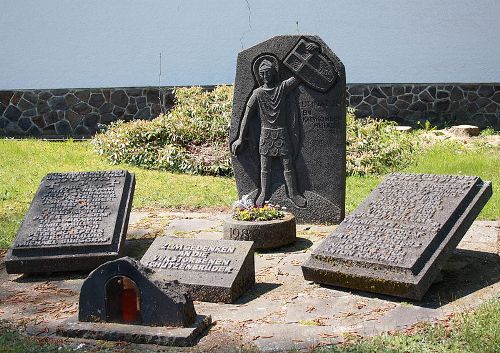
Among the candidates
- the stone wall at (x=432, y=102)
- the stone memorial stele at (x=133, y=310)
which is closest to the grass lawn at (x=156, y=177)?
the stone wall at (x=432, y=102)

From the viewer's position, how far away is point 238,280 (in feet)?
17.6

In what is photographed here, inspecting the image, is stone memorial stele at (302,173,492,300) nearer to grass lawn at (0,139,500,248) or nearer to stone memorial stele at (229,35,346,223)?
stone memorial stele at (229,35,346,223)

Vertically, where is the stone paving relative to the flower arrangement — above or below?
below

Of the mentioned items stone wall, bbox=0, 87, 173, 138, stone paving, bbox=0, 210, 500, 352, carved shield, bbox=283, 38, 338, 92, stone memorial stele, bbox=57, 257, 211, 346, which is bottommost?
stone paving, bbox=0, 210, 500, 352

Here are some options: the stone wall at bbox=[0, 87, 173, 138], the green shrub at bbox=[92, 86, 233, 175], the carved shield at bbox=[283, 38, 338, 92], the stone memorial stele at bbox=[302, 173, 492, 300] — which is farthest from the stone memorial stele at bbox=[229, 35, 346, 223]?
the stone wall at bbox=[0, 87, 173, 138]

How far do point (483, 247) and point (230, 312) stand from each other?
2.70 metres

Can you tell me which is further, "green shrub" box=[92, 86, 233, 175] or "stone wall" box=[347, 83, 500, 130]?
"stone wall" box=[347, 83, 500, 130]

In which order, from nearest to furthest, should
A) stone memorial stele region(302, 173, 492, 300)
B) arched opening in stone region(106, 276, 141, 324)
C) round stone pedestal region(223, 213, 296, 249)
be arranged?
arched opening in stone region(106, 276, 141, 324)
stone memorial stele region(302, 173, 492, 300)
round stone pedestal region(223, 213, 296, 249)

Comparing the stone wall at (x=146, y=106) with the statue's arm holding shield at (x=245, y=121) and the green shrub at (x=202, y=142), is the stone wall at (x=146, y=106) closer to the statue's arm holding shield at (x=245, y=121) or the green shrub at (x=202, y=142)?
the green shrub at (x=202, y=142)

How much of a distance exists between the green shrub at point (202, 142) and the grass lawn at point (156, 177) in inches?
11.9

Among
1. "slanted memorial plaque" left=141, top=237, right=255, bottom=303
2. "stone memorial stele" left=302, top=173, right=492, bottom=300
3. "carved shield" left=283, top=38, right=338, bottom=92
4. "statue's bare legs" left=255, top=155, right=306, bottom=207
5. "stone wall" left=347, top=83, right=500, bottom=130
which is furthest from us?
"stone wall" left=347, top=83, right=500, bottom=130

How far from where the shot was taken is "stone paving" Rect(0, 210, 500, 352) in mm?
4582

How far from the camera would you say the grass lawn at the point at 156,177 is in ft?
28.7

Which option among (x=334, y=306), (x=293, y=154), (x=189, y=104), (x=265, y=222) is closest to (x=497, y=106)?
(x=189, y=104)
